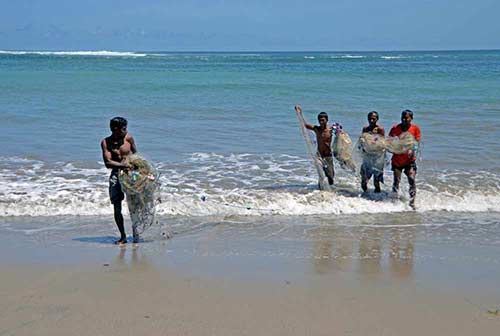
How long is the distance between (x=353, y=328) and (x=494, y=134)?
10865 millimetres

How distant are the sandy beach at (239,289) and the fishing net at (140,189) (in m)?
0.33

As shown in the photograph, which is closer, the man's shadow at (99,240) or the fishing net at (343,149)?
the man's shadow at (99,240)

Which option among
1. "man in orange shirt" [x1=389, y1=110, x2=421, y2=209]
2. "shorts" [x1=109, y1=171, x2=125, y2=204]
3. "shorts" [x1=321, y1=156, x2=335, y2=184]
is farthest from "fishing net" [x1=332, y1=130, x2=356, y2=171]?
"shorts" [x1=109, y1=171, x2=125, y2=204]

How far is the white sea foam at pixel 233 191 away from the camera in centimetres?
816

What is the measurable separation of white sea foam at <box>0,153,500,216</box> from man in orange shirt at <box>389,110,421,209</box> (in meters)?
0.24

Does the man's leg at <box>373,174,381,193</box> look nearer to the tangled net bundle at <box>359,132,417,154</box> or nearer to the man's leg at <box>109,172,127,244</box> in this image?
the tangled net bundle at <box>359,132,417,154</box>

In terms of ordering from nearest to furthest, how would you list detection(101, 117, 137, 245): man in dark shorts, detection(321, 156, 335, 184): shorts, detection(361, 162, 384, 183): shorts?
detection(101, 117, 137, 245): man in dark shorts
detection(361, 162, 384, 183): shorts
detection(321, 156, 335, 184): shorts

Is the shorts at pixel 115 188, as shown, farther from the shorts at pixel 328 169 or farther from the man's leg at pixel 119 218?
the shorts at pixel 328 169

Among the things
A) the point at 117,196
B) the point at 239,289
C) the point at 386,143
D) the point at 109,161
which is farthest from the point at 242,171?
the point at 239,289

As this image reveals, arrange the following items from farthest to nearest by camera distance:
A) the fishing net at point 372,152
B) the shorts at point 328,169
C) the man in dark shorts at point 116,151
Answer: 1. the shorts at point 328,169
2. the fishing net at point 372,152
3. the man in dark shorts at point 116,151

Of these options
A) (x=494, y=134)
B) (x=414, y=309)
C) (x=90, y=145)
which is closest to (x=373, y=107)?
(x=494, y=134)

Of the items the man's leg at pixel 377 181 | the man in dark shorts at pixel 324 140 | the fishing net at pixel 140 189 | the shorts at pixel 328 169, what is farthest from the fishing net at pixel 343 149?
the fishing net at pixel 140 189

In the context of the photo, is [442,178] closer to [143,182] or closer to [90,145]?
[143,182]

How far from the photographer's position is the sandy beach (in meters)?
4.34
